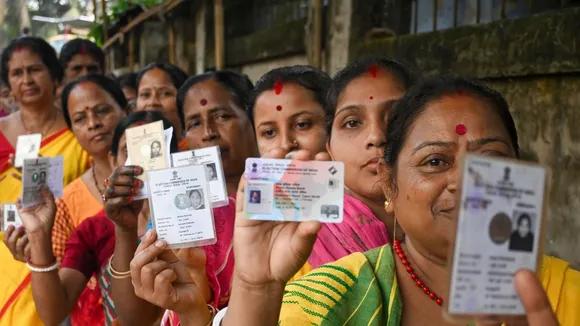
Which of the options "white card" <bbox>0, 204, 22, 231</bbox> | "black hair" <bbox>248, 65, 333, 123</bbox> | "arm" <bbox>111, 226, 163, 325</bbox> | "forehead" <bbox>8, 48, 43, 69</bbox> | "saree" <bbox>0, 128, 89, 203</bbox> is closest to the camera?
"arm" <bbox>111, 226, 163, 325</bbox>

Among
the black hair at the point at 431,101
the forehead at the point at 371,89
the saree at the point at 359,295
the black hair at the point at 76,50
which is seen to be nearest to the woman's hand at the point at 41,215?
the forehead at the point at 371,89

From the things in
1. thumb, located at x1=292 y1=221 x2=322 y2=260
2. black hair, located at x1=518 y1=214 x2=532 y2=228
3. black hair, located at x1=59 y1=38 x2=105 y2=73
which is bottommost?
thumb, located at x1=292 y1=221 x2=322 y2=260

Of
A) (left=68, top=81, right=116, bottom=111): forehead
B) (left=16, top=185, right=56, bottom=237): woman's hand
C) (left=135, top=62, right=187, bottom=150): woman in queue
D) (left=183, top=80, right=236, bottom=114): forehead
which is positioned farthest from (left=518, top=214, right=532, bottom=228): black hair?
(left=135, top=62, right=187, bottom=150): woman in queue

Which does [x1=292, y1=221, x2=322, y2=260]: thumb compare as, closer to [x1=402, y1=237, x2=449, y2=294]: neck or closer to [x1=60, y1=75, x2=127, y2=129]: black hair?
[x1=402, y1=237, x2=449, y2=294]: neck

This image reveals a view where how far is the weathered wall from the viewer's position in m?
3.41

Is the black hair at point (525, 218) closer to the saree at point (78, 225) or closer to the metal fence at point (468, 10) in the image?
the saree at point (78, 225)

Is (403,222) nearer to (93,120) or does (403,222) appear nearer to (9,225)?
(9,225)

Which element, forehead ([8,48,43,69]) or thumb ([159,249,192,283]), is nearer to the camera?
thumb ([159,249,192,283])

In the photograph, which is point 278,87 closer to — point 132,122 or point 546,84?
point 132,122

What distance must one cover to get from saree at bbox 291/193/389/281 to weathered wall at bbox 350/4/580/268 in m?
1.98

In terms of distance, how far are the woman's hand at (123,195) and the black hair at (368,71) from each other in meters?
0.77

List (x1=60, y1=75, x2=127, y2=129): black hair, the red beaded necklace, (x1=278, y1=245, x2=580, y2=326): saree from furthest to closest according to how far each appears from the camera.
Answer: (x1=60, y1=75, x2=127, y2=129): black hair
the red beaded necklace
(x1=278, y1=245, x2=580, y2=326): saree

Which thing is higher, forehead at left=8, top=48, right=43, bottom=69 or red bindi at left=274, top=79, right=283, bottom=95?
forehead at left=8, top=48, right=43, bottom=69

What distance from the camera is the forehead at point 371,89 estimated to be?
2092 millimetres
